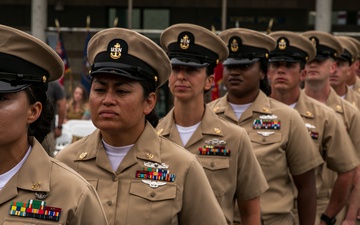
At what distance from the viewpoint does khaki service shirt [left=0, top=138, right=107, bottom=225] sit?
358 cm

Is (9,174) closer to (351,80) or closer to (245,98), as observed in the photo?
(245,98)

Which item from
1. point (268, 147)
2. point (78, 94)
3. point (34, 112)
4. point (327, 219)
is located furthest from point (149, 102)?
point (78, 94)

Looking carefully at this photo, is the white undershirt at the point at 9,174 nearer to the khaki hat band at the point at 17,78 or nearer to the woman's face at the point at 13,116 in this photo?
the woman's face at the point at 13,116

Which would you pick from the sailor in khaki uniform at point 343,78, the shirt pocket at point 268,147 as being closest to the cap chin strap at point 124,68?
Result: the shirt pocket at point 268,147

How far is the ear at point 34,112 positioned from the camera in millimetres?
3701

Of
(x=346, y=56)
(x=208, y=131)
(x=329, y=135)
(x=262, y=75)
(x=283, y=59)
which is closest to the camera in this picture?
(x=208, y=131)

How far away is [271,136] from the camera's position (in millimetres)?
6883

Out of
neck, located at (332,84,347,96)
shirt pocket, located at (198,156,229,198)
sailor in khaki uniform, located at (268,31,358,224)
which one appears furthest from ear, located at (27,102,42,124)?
neck, located at (332,84,347,96)

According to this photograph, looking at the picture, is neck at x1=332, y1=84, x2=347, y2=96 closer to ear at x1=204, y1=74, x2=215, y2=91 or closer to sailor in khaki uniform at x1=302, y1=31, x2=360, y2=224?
sailor in khaki uniform at x1=302, y1=31, x2=360, y2=224

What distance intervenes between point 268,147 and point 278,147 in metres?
0.07

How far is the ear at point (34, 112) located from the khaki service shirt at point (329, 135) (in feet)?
13.7

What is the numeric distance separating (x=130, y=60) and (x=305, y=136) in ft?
8.73

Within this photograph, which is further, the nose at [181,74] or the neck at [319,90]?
the neck at [319,90]

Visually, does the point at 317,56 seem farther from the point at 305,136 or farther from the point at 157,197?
the point at 157,197
